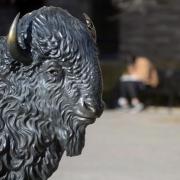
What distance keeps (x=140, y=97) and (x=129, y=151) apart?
751 cm

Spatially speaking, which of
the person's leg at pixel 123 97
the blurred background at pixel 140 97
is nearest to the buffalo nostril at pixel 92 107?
the blurred background at pixel 140 97

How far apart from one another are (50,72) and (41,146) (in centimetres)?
23

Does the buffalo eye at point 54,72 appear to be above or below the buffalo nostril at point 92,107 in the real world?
above

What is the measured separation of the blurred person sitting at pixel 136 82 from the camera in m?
19.3

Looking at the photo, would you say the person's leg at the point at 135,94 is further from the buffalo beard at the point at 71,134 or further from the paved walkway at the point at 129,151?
the buffalo beard at the point at 71,134

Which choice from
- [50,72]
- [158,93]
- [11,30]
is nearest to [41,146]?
[50,72]

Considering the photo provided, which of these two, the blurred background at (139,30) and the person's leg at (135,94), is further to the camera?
the blurred background at (139,30)

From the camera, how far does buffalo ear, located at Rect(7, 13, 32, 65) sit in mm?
2102

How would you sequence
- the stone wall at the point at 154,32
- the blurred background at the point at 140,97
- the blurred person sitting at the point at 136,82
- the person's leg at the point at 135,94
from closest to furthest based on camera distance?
the blurred background at the point at 140,97 < the person's leg at the point at 135,94 < the blurred person sitting at the point at 136,82 < the stone wall at the point at 154,32

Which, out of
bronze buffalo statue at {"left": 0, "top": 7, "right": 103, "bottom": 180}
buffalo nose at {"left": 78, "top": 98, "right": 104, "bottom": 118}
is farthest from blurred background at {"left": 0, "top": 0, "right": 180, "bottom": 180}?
buffalo nose at {"left": 78, "top": 98, "right": 104, "bottom": 118}

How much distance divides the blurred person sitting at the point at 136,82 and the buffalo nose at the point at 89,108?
16.9m

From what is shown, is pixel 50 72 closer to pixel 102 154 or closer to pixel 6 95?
pixel 6 95

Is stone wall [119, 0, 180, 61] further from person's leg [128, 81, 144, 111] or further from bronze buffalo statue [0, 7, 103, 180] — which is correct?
bronze buffalo statue [0, 7, 103, 180]

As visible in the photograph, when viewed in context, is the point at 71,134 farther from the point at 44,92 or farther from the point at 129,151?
the point at 129,151
